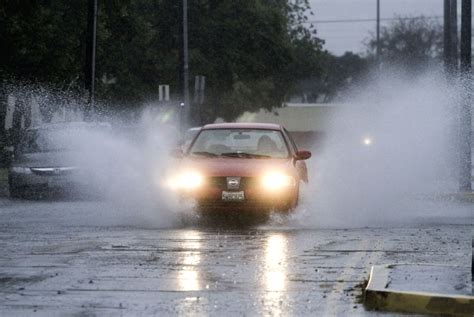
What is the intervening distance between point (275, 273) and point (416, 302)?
268 cm

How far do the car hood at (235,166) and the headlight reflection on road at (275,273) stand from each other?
2.41 m

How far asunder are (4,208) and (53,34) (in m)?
17.1

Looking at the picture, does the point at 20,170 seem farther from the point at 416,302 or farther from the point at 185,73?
the point at 416,302

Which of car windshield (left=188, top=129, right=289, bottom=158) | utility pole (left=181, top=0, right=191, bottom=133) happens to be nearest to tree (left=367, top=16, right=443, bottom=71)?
utility pole (left=181, top=0, right=191, bottom=133)

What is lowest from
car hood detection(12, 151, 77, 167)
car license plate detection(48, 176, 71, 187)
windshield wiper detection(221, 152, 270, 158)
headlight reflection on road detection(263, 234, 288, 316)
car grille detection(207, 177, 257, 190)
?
headlight reflection on road detection(263, 234, 288, 316)

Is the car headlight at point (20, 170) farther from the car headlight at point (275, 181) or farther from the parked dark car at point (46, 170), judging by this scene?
the car headlight at point (275, 181)

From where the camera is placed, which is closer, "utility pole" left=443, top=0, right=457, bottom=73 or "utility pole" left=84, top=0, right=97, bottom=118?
"utility pole" left=443, top=0, right=457, bottom=73

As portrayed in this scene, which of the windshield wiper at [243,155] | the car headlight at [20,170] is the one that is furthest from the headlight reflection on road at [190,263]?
the car headlight at [20,170]

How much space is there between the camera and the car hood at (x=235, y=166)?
69.1 feet

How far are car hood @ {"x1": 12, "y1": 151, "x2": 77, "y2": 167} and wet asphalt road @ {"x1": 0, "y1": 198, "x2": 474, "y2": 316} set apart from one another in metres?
6.57

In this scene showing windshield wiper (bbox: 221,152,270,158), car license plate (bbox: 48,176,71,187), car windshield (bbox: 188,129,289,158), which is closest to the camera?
windshield wiper (bbox: 221,152,270,158)

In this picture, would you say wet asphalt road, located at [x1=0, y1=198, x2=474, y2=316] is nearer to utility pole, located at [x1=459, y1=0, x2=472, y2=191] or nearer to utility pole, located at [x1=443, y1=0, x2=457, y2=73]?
utility pole, located at [x1=459, y1=0, x2=472, y2=191]

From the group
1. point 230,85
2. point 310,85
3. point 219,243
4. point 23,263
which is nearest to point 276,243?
point 219,243

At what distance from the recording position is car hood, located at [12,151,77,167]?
96.0ft
